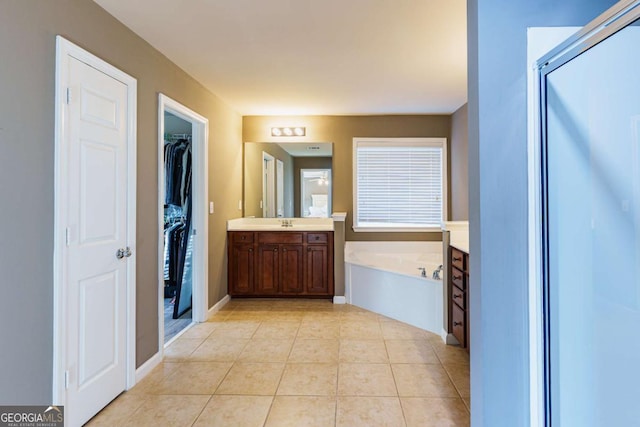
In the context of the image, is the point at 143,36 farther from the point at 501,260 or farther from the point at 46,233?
the point at 501,260

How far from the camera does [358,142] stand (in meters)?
4.77

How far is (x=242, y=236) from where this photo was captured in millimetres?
4387

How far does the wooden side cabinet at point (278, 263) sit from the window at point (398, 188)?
843 millimetres

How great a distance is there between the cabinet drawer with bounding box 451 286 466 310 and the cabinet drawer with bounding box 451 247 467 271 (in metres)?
0.19

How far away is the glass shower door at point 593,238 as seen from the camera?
4.57 ft

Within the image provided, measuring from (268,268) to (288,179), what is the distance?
126 cm

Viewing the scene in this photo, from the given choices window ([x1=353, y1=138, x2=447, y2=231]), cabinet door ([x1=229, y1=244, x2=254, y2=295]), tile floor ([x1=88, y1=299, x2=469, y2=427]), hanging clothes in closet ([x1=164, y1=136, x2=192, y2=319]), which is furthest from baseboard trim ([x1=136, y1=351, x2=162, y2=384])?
window ([x1=353, y1=138, x2=447, y2=231])

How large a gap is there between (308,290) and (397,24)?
3.11m

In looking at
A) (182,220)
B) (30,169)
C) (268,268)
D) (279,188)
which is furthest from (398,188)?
(30,169)

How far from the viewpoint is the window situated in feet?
15.8

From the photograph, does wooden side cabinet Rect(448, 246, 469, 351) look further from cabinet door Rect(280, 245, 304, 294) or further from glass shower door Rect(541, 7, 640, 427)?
cabinet door Rect(280, 245, 304, 294)

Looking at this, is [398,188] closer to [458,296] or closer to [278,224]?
[278,224]

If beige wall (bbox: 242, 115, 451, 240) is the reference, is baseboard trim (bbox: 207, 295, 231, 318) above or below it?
below

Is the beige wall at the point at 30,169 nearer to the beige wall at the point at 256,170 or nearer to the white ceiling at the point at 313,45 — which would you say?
the white ceiling at the point at 313,45
